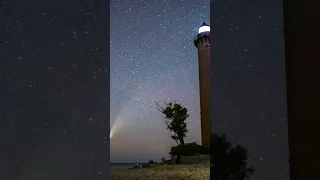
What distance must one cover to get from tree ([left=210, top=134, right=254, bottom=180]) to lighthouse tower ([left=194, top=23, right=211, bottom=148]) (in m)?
8.35

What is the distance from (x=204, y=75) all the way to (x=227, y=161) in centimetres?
963

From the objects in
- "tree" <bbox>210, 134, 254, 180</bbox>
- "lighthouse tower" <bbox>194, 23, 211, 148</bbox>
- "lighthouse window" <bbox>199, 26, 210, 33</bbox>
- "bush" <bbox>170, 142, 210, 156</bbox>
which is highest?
"lighthouse window" <bbox>199, 26, 210, 33</bbox>

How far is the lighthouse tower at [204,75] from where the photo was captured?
11023 millimetres

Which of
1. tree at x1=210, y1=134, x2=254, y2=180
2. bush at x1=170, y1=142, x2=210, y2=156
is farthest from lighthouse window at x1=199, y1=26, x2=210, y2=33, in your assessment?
tree at x1=210, y1=134, x2=254, y2=180

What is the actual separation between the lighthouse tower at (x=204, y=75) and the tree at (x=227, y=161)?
8347 millimetres

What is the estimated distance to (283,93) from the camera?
2307 mm

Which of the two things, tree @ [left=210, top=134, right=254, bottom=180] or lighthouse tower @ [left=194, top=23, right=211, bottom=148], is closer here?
tree @ [left=210, top=134, right=254, bottom=180]

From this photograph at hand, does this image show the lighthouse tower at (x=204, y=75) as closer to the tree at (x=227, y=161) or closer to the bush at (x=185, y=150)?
the bush at (x=185, y=150)

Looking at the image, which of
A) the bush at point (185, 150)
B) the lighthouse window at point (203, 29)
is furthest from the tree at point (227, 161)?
the lighthouse window at point (203, 29)

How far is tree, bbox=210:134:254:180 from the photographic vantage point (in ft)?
7.77

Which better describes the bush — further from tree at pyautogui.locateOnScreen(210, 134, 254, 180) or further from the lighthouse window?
the lighthouse window
